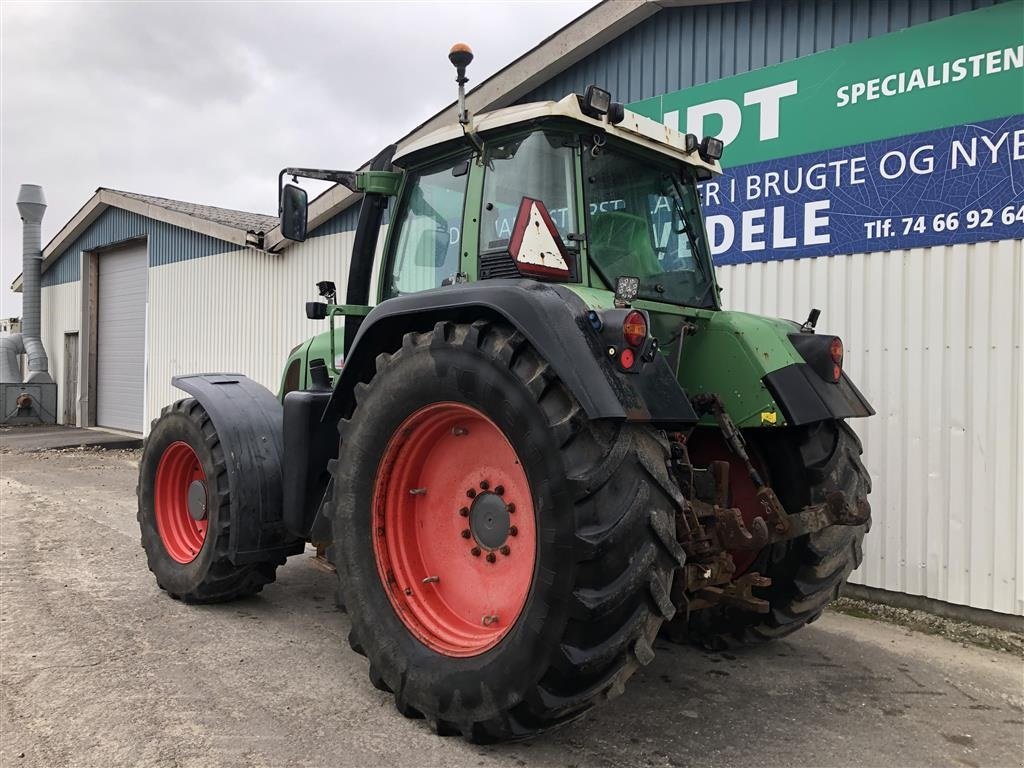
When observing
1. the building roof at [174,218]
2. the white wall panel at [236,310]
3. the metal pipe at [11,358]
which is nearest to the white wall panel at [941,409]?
the white wall panel at [236,310]

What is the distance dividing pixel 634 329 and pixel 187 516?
365 cm

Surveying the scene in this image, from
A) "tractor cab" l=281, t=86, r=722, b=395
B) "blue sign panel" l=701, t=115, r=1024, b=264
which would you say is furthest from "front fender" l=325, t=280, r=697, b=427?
"blue sign panel" l=701, t=115, r=1024, b=264

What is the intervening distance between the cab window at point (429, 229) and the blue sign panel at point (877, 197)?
123 inches

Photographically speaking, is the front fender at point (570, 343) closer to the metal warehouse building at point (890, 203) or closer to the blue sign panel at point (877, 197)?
the metal warehouse building at point (890, 203)

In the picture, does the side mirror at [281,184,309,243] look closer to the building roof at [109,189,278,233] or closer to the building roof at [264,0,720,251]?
the building roof at [264,0,720,251]

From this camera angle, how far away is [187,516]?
514 cm

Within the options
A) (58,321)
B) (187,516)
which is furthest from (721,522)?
(58,321)

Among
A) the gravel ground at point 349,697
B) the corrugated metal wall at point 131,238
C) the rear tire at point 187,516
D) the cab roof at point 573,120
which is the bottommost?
the gravel ground at point 349,697

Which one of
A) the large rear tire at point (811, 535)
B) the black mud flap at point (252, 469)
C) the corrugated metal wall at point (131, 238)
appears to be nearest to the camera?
the large rear tire at point (811, 535)

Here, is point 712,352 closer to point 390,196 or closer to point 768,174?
point 390,196

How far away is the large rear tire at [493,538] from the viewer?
103 inches

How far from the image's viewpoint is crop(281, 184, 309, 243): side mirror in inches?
165

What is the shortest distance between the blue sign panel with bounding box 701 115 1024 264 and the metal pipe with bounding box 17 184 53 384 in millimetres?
18844

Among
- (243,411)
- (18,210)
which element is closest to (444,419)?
(243,411)
